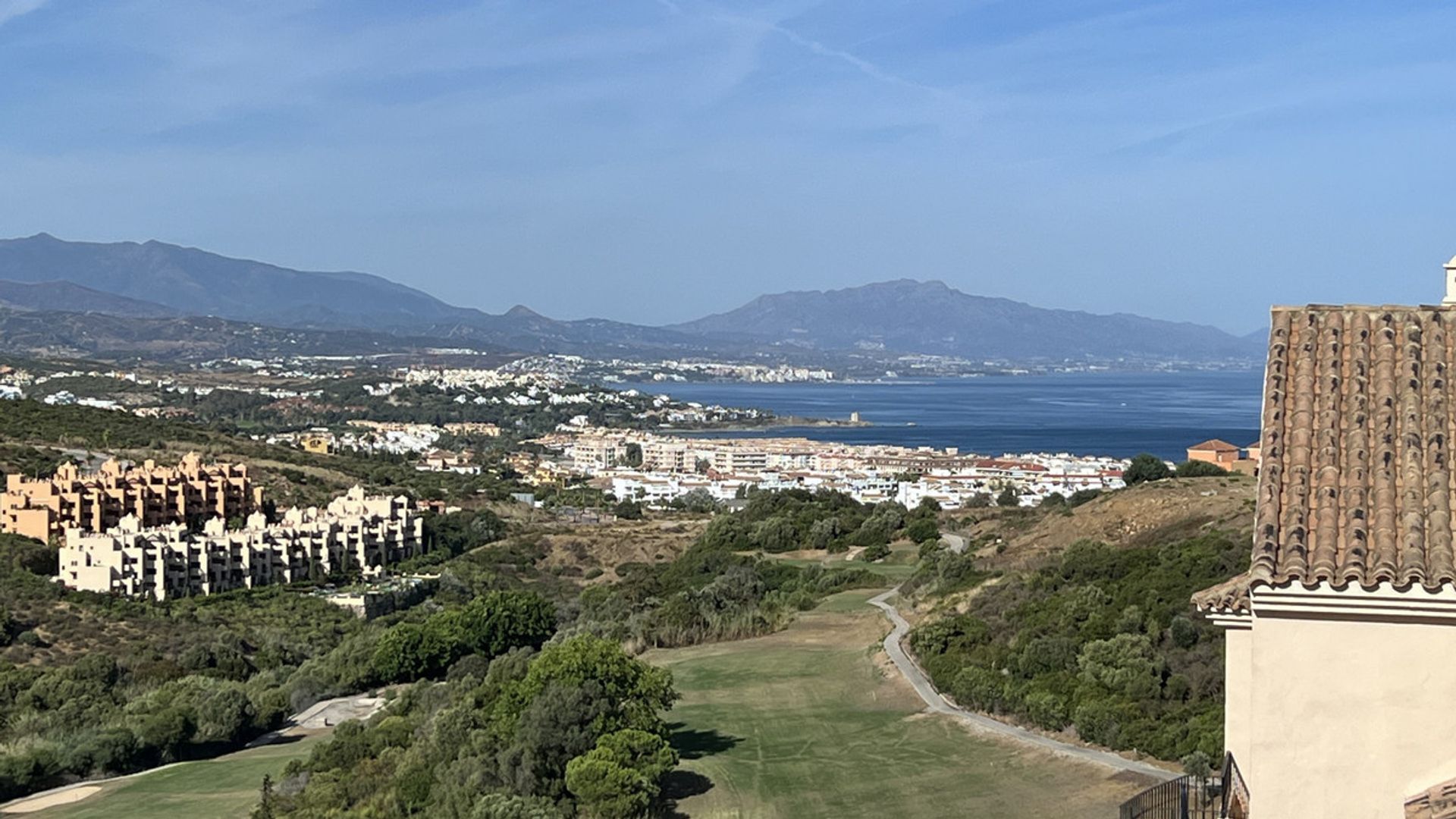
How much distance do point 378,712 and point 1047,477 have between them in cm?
4813

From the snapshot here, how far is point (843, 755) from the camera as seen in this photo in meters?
14.2

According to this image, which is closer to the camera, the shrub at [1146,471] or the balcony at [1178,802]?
the balcony at [1178,802]

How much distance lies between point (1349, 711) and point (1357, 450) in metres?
0.84

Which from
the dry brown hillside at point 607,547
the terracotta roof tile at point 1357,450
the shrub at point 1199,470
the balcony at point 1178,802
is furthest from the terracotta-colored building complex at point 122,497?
the terracotta roof tile at point 1357,450

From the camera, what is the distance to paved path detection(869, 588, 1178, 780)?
12.5 m

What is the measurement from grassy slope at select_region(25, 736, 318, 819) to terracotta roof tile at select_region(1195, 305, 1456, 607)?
41.6 feet

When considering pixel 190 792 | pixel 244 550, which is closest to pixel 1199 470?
pixel 244 550

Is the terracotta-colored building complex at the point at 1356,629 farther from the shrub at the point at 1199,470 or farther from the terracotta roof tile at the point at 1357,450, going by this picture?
the shrub at the point at 1199,470

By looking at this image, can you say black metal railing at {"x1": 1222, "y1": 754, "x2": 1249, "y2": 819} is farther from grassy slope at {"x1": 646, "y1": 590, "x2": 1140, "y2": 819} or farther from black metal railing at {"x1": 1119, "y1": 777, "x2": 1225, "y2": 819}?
grassy slope at {"x1": 646, "y1": 590, "x2": 1140, "y2": 819}

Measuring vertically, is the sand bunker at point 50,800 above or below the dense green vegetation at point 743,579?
below

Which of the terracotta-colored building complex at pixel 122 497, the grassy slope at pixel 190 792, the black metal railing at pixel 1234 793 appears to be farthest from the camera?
the terracotta-colored building complex at pixel 122 497

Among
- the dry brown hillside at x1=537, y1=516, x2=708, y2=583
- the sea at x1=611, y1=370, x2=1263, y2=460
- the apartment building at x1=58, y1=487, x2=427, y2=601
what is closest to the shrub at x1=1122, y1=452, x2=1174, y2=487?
the dry brown hillside at x1=537, y1=516, x2=708, y2=583

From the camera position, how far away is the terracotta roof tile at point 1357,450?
4500 mm

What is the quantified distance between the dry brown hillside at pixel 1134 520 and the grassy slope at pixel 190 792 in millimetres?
11748
